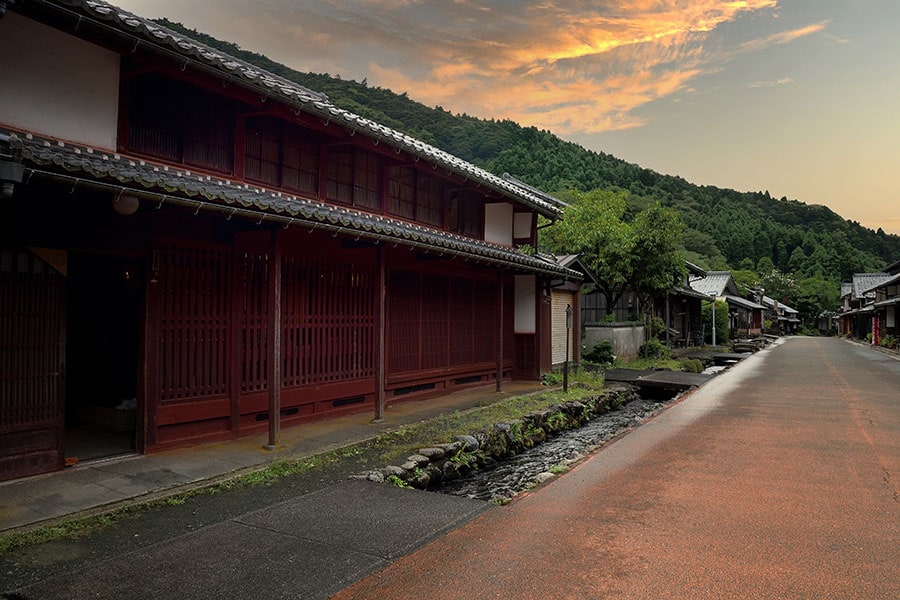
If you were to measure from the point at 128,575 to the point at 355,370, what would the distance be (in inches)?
274

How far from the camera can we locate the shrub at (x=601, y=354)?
23031mm

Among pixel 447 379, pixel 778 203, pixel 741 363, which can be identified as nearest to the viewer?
pixel 447 379

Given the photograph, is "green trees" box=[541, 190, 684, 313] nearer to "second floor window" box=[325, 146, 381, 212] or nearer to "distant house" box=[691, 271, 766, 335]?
"second floor window" box=[325, 146, 381, 212]

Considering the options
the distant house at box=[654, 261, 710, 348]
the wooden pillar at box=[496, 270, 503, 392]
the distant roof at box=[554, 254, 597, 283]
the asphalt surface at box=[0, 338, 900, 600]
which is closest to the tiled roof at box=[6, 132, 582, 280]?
the asphalt surface at box=[0, 338, 900, 600]

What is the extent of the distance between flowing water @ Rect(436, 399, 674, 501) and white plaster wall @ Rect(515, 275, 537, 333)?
3730 millimetres

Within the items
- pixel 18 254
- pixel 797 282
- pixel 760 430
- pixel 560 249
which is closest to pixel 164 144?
pixel 18 254

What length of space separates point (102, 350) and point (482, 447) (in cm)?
674

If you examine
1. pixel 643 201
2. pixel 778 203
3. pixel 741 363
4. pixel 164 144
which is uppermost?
pixel 778 203

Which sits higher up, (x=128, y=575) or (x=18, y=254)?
(x=18, y=254)

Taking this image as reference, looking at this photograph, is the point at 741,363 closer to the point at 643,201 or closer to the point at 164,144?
the point at 164,144

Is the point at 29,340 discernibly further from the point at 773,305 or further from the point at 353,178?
the point at 773,305

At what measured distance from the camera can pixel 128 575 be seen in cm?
427

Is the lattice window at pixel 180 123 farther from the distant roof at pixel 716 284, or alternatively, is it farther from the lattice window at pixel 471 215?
the distant roof at pixel 716 284

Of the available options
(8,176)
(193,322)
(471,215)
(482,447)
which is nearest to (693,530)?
(482,447)
